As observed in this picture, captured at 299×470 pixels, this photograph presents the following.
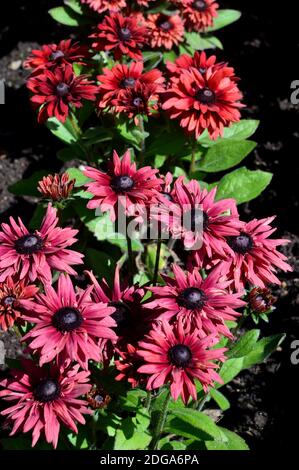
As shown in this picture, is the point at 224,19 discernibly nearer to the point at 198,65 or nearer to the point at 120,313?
the point at 198,65

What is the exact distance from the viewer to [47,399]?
1826mm

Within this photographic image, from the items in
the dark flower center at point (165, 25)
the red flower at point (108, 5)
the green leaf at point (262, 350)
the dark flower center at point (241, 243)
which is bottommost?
the green leaf at point (262, 350)

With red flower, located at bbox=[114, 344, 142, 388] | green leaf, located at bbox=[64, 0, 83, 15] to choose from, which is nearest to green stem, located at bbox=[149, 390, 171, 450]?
red flower, located at bbox=[114, 344, 142, 388]

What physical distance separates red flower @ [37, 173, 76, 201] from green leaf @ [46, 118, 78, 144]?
852 mm

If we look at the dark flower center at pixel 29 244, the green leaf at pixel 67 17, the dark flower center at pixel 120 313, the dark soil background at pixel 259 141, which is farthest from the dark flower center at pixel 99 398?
the green leaf at pixel 67 17

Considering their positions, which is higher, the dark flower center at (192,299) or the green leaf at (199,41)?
the dark flower center at (192,299)

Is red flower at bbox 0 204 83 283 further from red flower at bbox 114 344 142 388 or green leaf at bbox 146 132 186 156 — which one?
green leaf at bbox 146 132 186 156

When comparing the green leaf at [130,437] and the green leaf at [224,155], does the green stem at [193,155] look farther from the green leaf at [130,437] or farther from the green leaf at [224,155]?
the green leaf at [130,437]

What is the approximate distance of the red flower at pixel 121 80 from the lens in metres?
2.71

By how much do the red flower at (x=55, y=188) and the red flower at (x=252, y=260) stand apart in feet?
2.20

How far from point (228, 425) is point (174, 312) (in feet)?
4.12

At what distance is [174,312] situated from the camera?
1.86 m
